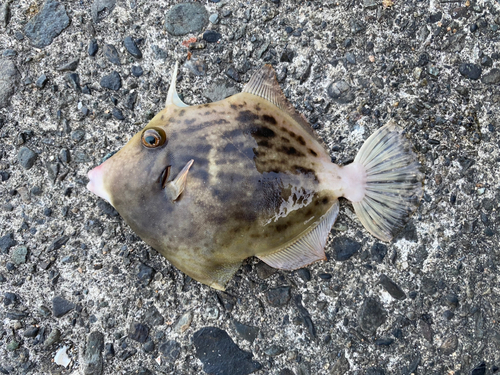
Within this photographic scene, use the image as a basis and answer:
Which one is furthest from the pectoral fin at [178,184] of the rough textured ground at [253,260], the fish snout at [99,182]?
the rough textured ground at [253,260]

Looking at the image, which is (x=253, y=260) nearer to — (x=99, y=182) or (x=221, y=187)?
(x=221, y=187)

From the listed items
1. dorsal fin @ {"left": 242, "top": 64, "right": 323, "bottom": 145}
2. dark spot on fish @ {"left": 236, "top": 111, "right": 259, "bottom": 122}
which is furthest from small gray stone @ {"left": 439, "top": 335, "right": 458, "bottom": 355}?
dark spot on fish @ {"left": 236, "top": 111, "right": 259, "bottom": 122}

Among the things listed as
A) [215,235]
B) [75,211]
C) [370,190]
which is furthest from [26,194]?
[370,190]

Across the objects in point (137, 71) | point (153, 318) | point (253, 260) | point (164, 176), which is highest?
point (137, 71)

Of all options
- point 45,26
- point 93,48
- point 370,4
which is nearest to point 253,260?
point 93,48

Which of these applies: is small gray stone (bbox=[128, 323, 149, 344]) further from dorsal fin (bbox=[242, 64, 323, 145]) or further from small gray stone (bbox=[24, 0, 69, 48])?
small gray stone (bbox=[24, 0, 69, 48])

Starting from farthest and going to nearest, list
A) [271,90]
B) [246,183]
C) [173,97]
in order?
[271,90] → [173,97] → [246,183]

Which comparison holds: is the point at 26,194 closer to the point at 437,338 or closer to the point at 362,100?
the point at 362,100
